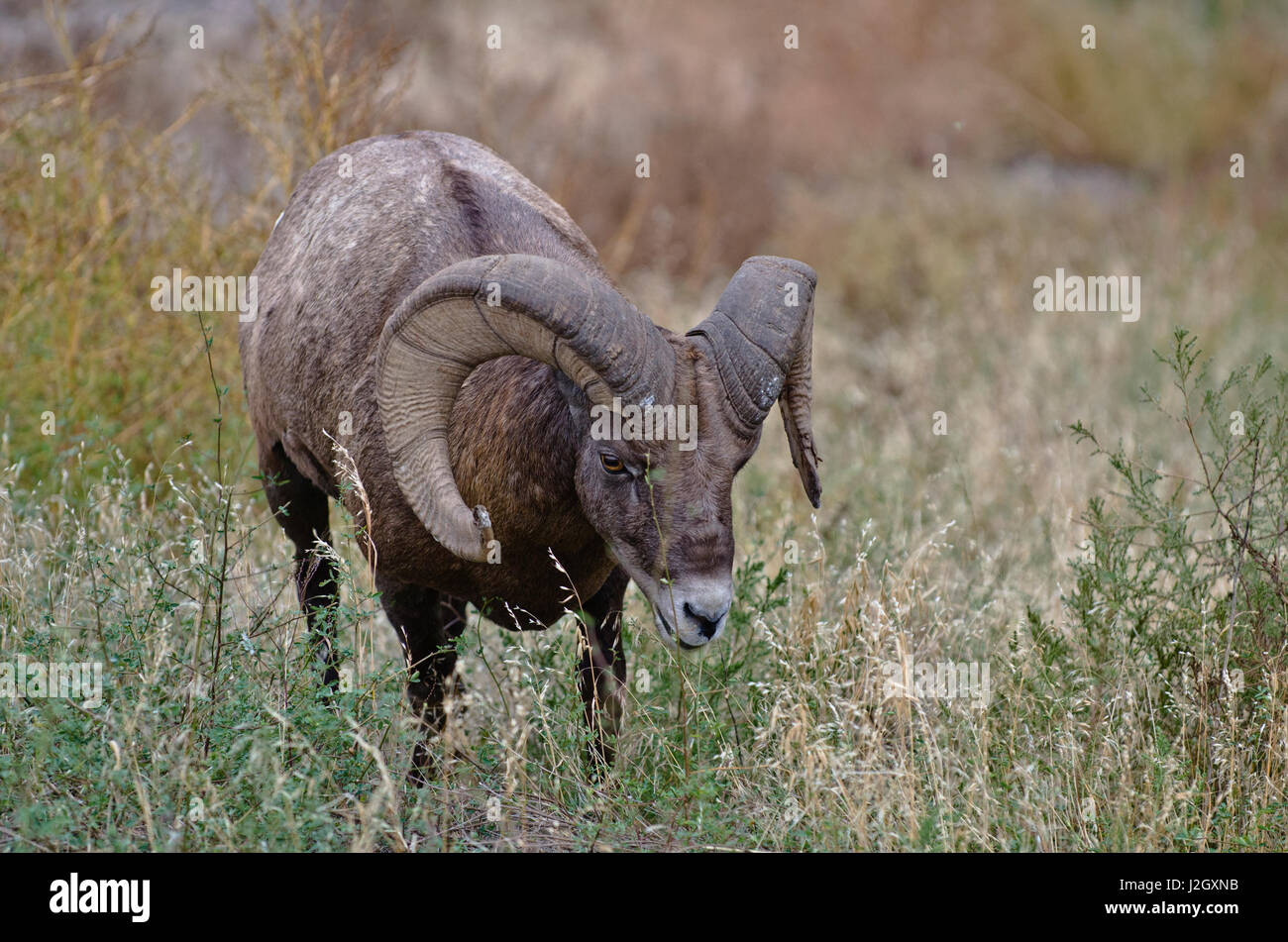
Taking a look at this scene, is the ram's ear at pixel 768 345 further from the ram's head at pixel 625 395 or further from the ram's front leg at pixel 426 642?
the ram's front leg at pixel 426 642

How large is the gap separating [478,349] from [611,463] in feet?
2.17

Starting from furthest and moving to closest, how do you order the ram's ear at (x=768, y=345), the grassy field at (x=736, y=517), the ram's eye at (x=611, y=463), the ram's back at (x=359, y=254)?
the ram's back at (x=359, y=254), the ram's ear at (x=768, y=345), the ram's eye at (x=611, y=463), the grassy field at (x=736, y=517)

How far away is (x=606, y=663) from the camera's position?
5547mm

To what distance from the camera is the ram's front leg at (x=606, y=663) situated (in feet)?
17.5

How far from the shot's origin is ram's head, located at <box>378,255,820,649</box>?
14.5ft

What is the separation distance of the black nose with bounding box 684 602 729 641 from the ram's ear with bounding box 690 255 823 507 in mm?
689

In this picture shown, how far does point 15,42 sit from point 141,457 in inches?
331

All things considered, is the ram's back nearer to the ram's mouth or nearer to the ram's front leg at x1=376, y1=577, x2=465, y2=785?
the ram's front leg at x1=376, y1=577, x2=465, y2=785

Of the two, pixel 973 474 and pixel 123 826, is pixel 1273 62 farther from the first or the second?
pixel 123 826

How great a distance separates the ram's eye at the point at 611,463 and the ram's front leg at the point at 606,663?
2.86ft

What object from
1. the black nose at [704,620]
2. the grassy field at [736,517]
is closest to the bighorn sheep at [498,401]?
the black nose at [704,620]

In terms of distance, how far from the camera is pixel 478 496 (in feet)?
16.0
